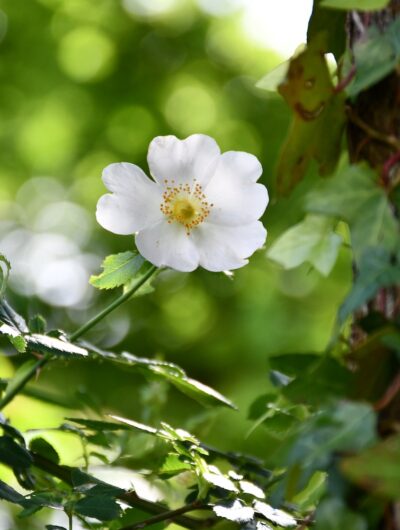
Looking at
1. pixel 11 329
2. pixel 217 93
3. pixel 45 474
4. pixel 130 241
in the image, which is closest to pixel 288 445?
pixel 11 329

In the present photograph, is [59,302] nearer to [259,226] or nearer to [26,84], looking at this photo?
[26,84]

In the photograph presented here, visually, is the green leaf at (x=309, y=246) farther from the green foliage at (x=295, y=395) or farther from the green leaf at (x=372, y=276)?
the green leaf at (x=372, y=276)

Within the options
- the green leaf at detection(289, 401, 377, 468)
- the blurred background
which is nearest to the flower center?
the green leaf at detection(289, 401, 377, 468)

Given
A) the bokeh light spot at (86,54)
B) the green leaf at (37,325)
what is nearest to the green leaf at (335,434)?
the green leaf at (37,325)

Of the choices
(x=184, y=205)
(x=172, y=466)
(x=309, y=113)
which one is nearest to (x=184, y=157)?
(x=184, y=205)

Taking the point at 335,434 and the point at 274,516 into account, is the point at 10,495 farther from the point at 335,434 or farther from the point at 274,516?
the point at 335,434
